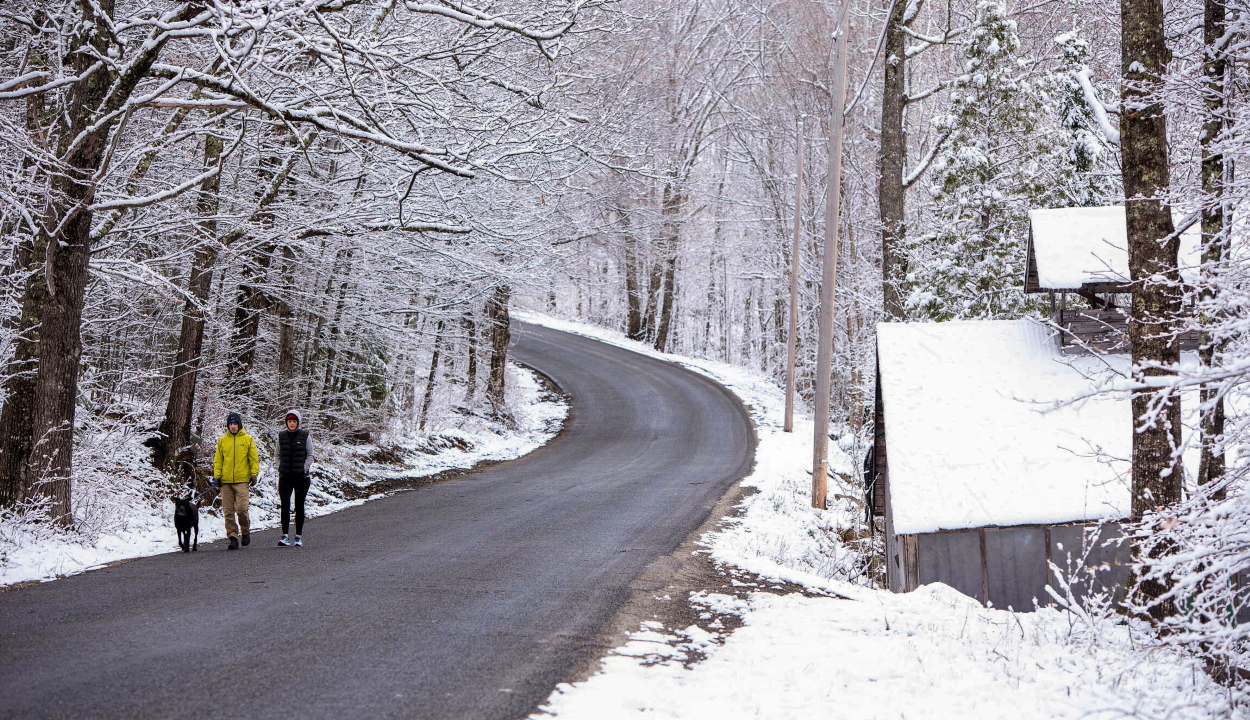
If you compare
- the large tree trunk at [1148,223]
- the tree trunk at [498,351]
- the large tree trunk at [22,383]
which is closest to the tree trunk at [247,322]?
the large tree trunk at [22,383]

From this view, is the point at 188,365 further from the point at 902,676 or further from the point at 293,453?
the point at 902,676

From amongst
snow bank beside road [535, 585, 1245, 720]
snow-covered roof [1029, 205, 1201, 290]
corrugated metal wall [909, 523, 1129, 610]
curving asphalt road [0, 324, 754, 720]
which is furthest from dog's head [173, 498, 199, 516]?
snow-covered roof [1029, 205, 1201, 290]

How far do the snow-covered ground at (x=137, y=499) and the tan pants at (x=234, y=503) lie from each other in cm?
73

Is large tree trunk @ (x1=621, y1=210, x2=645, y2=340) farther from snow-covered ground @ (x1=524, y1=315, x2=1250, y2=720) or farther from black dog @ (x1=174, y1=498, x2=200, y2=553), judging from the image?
snow-covered ground @ (x1=524, y1=315, x2=1250, y2=720)

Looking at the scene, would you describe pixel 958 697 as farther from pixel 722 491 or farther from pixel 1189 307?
pixel 722 491

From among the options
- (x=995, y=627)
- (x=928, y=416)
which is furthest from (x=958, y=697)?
(x=928, y=416)

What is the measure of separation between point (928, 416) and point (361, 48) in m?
8.80

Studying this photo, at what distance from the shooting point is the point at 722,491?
1777 centimetres

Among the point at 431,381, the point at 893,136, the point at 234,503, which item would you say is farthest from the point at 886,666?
the point at 431,381

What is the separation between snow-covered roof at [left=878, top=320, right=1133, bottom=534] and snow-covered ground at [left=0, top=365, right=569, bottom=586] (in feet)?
26.5

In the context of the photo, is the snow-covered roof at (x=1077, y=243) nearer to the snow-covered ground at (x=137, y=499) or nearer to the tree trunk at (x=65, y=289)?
the snow-covered ground at (x=137, y=499)

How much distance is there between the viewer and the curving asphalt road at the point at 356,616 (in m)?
5.41

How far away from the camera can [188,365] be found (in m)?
14.0

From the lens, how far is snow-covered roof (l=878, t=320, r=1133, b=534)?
11.6 metres
